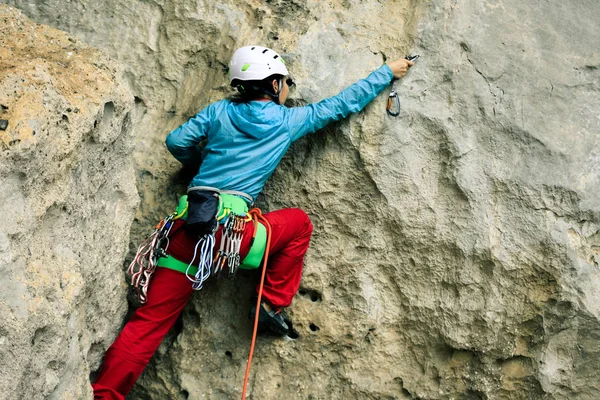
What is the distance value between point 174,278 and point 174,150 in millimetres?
674

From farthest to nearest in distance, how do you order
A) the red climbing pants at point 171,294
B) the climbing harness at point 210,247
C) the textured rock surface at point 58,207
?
the red climbing pants at point 171,294 → the climbing harness at point 210,247 → the textured rock surface at point 58,207

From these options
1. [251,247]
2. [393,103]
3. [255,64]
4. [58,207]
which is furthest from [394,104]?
[58,207]

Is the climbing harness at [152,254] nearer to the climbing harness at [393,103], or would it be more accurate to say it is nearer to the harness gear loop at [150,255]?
the harness gear loop at [150,255]

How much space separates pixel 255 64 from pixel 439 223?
4.17ft

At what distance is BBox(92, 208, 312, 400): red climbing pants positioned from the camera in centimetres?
359

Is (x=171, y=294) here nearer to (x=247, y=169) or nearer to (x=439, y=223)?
(x=247, y=169)

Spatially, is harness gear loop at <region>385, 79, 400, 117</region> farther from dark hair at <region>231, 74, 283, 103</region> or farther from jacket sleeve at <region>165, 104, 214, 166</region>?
jacket sleeve at <region>165, 104, 214, 166</region>

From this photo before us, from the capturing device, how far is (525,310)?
3.75m

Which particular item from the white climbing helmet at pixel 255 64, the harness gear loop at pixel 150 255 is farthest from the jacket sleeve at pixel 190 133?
the harness gear loop at pixel 150 255

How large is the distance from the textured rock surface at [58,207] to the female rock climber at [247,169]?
18 centimetres

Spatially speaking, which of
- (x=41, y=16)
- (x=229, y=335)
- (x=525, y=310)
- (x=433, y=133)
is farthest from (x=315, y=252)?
(x=41, y=16)

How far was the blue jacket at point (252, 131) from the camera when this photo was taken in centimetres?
364

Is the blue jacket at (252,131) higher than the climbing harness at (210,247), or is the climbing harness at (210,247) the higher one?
the blue jacket at (252,131)

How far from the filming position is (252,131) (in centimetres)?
363
